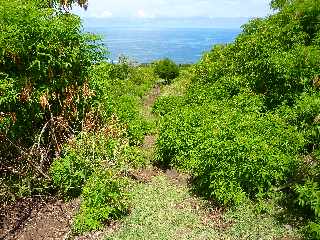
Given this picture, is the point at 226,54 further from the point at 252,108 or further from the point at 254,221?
the point at 254,221

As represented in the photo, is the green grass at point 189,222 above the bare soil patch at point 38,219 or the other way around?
above

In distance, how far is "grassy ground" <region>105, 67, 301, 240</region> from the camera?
10305mm

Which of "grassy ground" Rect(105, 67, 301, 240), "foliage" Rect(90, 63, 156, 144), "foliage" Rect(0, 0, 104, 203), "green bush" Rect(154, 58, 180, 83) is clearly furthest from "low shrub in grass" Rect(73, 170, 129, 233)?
"green bush" Rect(154, 58, 180, 83)

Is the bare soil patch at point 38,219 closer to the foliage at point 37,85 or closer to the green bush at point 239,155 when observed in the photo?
the foliage at point 37,85

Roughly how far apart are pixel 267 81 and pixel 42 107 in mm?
8478

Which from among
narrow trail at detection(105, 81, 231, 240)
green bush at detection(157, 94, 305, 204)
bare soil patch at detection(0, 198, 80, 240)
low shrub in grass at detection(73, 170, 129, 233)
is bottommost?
bare soil patch at detection(0, 198, 80, 240)

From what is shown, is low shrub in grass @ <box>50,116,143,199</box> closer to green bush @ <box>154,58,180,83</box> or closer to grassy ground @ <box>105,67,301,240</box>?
grassy ground @ <box>105,67,301,240</box>

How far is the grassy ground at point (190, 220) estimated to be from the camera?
1030cm

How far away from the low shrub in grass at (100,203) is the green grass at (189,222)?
47cm

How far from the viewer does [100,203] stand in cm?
1091

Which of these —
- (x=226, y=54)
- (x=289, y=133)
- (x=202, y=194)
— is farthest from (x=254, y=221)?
(x=226, y=54)

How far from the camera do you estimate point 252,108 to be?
1513 centimetres

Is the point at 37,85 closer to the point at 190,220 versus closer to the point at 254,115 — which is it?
the point at 190,220

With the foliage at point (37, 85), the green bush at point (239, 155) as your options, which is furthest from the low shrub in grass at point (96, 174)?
the green bush at point (239, 155)
